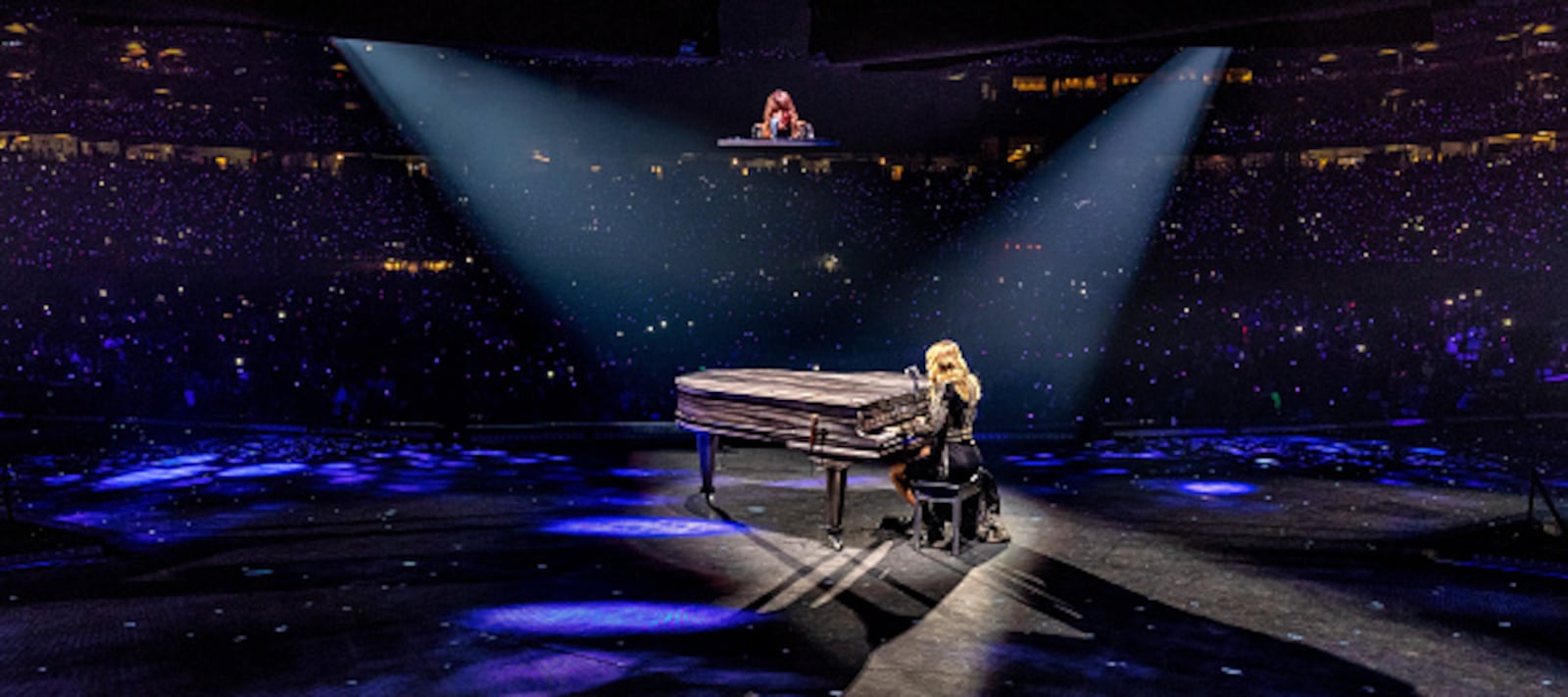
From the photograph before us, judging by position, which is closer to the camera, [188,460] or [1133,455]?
[188,460]

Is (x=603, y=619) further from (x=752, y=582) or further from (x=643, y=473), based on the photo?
(x=643, y=473)

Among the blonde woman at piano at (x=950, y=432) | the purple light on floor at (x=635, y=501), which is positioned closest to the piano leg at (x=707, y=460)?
the purple light on floor at (x=635, y=501)

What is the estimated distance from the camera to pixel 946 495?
764 centimetres

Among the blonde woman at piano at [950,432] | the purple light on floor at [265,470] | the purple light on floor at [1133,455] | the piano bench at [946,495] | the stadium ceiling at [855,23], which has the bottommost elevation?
the purple light on floor at [265,470]

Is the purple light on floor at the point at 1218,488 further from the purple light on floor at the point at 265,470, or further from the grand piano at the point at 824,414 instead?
the purple light on floor at the point at 265,470

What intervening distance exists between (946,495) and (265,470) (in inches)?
281

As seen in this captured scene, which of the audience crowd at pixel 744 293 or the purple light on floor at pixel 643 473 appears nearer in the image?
the purple light on floor at pixel 643 473

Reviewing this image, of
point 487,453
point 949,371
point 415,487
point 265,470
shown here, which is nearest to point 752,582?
point 949,371

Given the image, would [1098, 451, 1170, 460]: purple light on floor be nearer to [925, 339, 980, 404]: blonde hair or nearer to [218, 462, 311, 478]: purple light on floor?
[925, 339, 980, 404]: blonde hair

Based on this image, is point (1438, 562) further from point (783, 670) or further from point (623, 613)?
point (623, 613)

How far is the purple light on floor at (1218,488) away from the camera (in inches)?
387

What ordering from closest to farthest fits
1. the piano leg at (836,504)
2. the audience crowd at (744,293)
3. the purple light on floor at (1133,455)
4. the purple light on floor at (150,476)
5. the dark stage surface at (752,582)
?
1. the dark stage surface at (752,582)
2. the piano leg at (836,504)
3. the purple light on floor at (150,476)
4. the purple light on floor at (1133,455)
5. the audience crowd at (744,293)

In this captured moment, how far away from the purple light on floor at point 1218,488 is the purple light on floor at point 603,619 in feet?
17.7

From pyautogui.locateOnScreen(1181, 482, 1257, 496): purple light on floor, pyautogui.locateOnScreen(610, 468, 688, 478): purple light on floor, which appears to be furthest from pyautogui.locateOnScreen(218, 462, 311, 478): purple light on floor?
pyautogui.locateOnScreen(1181, 482, 1257, 496): purple light on floor
